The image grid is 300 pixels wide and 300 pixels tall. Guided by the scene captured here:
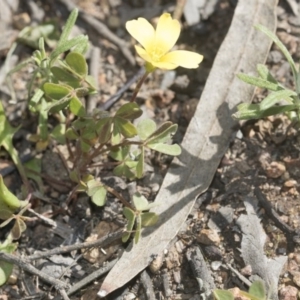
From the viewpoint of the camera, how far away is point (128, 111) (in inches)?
140

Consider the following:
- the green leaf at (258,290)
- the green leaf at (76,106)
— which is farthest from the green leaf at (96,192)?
the green leaf at (258,290)

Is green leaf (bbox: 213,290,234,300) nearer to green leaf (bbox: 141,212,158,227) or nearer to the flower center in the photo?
green leaf (bbox: 141,212,158,227)

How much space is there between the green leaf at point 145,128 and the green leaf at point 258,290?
1.09 metres

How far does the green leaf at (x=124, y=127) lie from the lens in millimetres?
3551

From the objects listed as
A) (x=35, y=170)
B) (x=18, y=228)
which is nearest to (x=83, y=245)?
(x=18, y=228)

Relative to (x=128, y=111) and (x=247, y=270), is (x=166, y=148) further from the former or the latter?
(x=247, y=270)

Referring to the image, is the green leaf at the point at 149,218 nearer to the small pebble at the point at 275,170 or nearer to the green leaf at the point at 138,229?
the green leaf at the point at 138,229

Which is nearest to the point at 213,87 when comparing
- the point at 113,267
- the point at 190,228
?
the point at 190,228

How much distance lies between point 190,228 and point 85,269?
27.9 inches

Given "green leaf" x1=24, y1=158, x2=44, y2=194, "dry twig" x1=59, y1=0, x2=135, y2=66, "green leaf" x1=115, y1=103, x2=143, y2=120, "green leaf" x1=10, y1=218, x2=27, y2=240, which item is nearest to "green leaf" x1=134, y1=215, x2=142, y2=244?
"green leaf" x1=115, y1=103, x2=143, y2=120

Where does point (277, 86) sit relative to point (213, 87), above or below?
above

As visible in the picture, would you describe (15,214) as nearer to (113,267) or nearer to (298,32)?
(113,267)

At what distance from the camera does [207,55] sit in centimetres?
465

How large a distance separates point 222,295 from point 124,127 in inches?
44.6
